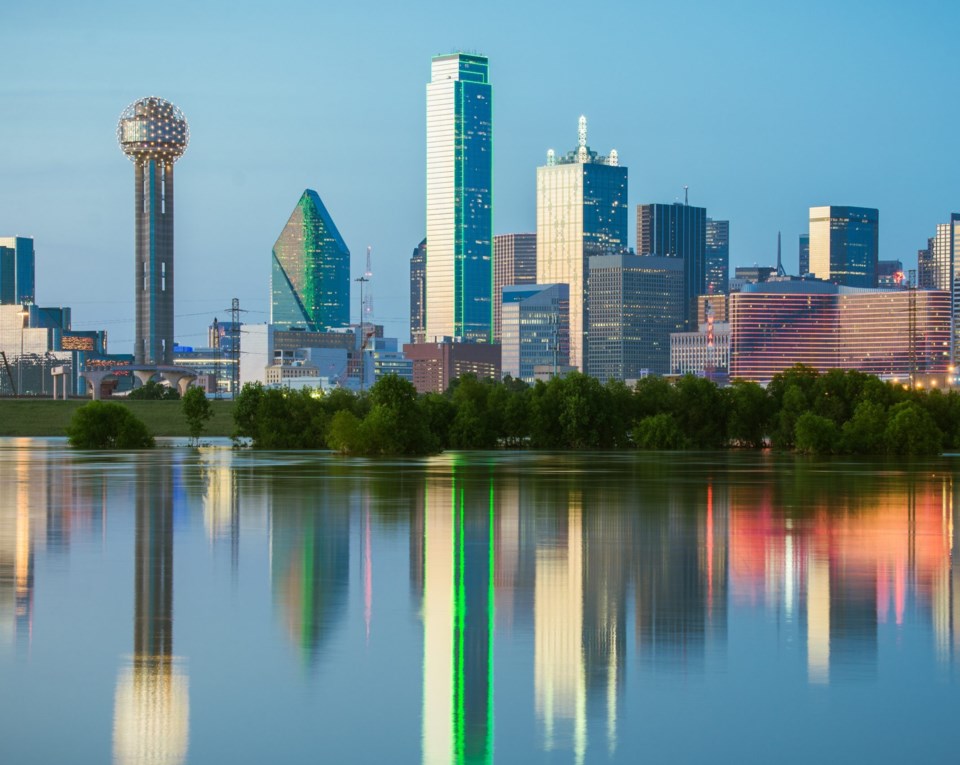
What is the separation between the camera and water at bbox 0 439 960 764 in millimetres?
14586

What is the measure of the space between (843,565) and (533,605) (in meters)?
7.97

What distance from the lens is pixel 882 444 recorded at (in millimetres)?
96062

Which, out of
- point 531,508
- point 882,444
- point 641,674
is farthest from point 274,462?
point 641,674

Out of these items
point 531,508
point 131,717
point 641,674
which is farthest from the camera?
point 531,508

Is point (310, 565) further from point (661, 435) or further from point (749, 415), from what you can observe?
point (749, 415)

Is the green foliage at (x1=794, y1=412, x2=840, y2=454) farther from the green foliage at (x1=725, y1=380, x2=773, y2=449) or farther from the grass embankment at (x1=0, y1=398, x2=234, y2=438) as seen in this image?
the grass embankment at (x1=0, y1=398, x2=234, y2=438)

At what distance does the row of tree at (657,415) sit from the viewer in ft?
315

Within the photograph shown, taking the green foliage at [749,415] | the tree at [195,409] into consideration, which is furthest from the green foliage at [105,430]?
the green foliage at [749,415]

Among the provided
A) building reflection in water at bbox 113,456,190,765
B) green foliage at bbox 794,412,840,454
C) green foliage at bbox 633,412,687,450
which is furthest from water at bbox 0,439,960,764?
green foliage at bbox 633,412,687,450

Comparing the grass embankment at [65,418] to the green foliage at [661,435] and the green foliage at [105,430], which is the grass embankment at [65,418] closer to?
the green foliage at [105,430]

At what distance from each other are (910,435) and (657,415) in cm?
1933

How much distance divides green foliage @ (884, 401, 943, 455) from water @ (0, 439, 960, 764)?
184 ft

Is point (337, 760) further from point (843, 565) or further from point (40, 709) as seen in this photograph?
point (843, 565)

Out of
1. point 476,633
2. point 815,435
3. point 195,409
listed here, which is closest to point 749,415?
point 815,435
